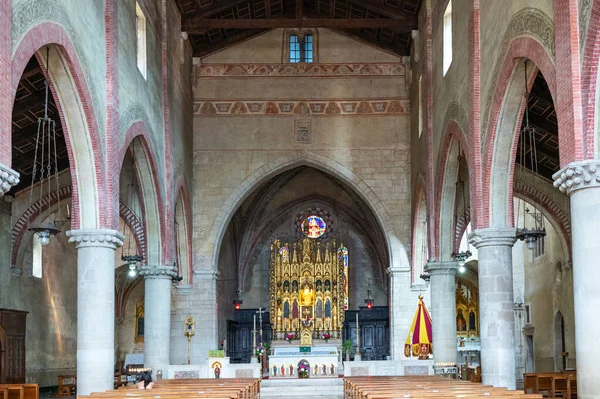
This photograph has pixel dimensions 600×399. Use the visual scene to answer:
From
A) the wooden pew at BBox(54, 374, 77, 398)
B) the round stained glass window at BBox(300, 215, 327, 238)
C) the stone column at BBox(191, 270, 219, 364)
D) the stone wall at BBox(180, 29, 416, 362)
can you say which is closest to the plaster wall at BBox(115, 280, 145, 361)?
the round stained glass window at BBox(300, 215, 327, 238)

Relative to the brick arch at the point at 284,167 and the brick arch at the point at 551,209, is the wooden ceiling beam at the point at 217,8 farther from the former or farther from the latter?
the brick arch at the point at 551,209

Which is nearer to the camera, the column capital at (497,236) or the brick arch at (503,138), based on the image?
the brick arch at (503,138)

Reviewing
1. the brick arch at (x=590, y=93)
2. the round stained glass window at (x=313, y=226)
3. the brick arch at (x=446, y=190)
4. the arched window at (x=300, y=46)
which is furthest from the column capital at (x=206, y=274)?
the brick arch at (x=590, y=93)

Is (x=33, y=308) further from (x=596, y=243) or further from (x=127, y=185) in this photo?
(x=596, y=243)

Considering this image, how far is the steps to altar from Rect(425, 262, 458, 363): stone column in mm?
3445

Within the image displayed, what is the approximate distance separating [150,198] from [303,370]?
27.2 ft

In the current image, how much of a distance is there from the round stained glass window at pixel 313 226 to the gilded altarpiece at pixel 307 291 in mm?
3519

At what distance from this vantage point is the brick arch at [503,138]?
17.0 m

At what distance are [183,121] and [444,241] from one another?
1015 cm

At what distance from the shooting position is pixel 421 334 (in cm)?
2939

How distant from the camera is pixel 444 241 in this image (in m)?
26.1

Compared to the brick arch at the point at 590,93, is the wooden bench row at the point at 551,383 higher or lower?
lower

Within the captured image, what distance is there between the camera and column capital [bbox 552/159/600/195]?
1227 cm

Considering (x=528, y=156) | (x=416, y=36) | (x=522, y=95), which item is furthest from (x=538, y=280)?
(x=522, y=95)
